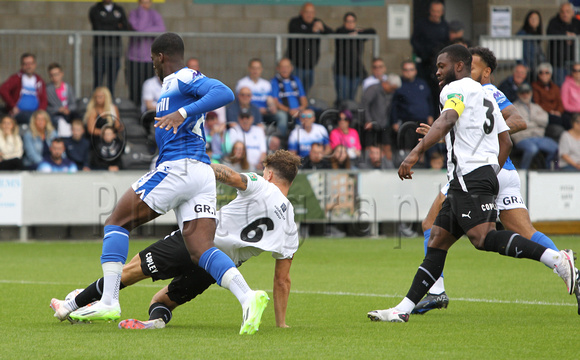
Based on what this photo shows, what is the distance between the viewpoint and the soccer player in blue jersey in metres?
6.41

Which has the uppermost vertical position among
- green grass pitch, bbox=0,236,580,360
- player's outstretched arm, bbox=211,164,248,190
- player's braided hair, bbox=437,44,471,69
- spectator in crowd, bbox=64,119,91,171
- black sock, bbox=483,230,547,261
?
player's braided hair, bbox=437,44,471,69

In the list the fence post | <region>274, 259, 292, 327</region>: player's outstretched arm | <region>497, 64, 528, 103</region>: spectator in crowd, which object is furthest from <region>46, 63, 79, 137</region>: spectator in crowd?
<region>274, 259, 292, 327</region>: player's outstretched arm

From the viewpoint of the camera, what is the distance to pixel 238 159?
15922mm

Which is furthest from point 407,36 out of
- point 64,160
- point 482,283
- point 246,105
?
point 482,283

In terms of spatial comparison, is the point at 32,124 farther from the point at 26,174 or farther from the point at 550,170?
the point at 550,170

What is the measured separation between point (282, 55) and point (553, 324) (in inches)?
494

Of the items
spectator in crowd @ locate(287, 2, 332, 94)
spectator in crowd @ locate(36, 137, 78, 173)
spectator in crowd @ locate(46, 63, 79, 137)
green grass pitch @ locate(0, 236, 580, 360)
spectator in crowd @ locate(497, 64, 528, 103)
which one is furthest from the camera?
spectator in crowd @ locate(287, 2, 332, 94)

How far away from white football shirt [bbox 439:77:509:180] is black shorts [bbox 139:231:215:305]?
85.3 inches

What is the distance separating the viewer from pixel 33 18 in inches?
766

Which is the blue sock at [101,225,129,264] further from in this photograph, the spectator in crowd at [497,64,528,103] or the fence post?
the spectator in crowd at [497,64,528,103]

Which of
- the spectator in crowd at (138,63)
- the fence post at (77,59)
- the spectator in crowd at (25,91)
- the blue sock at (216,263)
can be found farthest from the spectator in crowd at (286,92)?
the blue sock at (216,263)

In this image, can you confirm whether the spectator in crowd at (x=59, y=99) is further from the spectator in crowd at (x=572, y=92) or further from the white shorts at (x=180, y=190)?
the white shorts at (x=180, y=190)

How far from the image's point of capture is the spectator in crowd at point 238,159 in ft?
52.2

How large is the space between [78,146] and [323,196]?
4.53 metres
